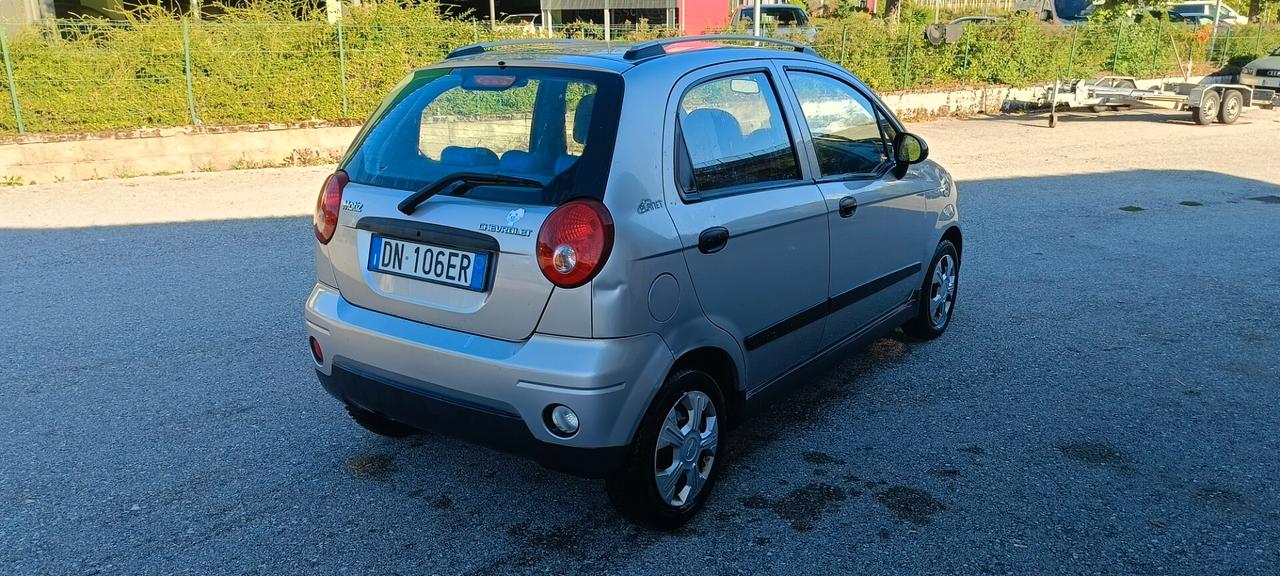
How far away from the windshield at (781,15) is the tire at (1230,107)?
8.89 meters

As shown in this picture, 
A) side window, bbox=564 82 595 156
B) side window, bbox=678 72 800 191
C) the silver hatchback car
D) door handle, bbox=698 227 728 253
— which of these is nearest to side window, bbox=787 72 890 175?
the silver hatchback car

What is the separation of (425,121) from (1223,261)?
6681mm

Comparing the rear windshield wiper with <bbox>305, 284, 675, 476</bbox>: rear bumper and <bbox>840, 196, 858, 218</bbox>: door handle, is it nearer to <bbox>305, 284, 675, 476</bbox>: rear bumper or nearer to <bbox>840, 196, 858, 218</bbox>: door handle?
<bbox>305, 284, 675, 476</bbox>: rear bumper

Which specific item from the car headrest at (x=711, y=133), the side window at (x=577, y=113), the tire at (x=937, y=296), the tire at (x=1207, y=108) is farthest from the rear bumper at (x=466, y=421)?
the tire at (x=1207, y=108)

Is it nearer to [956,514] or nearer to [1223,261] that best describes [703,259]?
[956,514]

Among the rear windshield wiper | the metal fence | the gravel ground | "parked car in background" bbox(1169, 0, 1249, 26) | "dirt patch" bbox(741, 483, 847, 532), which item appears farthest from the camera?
"parked car in background" bbox(1169, 0, 1249, 26)

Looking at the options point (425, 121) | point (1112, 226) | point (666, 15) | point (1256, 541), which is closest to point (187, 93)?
point (425, 121)

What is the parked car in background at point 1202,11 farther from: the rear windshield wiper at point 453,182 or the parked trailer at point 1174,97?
the rear windshield wiper at point 453,182

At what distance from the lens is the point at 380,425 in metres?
4.00

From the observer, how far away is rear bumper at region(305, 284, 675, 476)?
2879 mm

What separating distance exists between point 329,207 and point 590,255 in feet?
3.97

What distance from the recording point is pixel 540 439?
9.74ft

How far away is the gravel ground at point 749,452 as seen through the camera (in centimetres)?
321

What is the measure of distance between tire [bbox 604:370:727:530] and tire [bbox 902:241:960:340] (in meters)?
2.20
